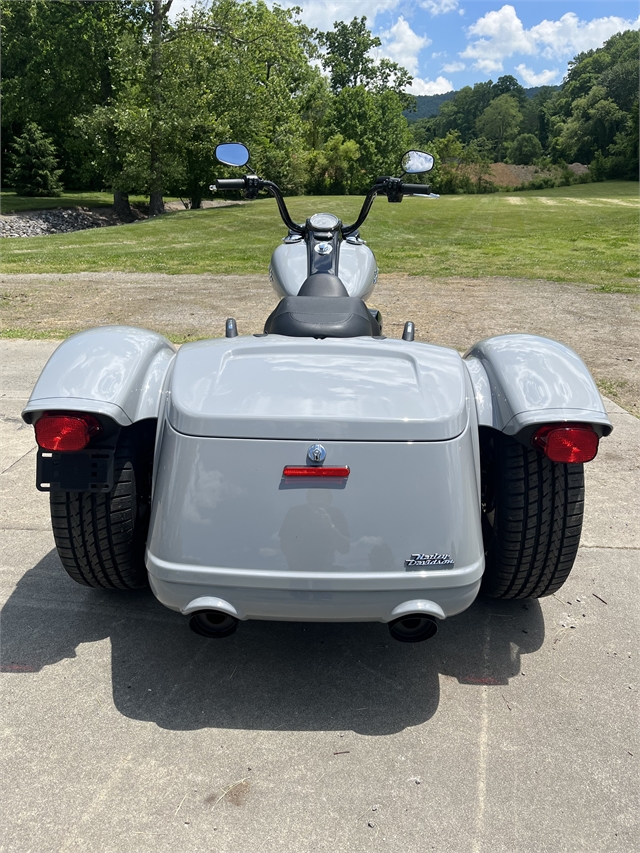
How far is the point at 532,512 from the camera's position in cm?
230

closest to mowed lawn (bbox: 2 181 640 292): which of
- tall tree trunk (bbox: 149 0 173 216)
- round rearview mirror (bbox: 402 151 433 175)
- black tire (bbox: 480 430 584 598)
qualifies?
tall tree trunk (bbox: 149 0 173 216)

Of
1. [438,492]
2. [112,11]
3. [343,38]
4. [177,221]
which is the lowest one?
→ [177,221]

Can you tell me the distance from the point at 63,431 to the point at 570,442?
1.53 meters

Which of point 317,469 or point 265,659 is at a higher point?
point 317,469

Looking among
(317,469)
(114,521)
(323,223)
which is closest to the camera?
(317,469)

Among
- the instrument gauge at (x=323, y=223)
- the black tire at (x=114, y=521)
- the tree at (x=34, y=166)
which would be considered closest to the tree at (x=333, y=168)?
the tree at (x=34, y=166)

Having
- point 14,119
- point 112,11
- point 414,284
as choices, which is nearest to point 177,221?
point 112,11

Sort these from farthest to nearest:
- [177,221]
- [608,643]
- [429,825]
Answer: [177,221], [608,643], [429,825]

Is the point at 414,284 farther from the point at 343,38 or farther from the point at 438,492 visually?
the point at 343,38

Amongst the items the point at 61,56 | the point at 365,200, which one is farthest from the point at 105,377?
the point at 61,56

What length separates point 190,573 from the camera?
1.99 meters

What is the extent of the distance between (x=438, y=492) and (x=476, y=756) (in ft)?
2.57

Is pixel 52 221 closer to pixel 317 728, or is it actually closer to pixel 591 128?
pixel 317 728

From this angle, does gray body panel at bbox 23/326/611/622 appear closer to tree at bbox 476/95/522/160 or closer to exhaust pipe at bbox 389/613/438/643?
exhaust pipe at bbox 389/613/438/643
